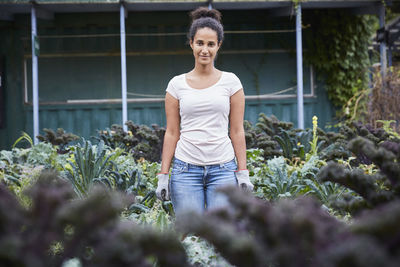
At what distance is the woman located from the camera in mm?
3059

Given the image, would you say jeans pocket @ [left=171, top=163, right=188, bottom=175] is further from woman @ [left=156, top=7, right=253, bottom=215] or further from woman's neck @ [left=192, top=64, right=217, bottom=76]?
woman's neck @ [left=192, top=64, right=217, bottom=76]

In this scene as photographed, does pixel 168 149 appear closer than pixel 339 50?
Yes

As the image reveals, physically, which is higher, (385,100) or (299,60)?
(299,60)

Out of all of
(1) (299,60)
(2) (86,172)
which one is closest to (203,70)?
(2) (86,172)

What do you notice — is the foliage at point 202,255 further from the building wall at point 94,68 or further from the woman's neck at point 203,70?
the building wall at point 94,68

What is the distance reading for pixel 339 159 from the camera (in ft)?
16.4

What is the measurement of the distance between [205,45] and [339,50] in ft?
28.8

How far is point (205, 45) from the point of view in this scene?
3.13 metres

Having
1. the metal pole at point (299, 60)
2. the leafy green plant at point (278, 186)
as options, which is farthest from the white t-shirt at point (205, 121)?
the metal pole at point (299, 60)

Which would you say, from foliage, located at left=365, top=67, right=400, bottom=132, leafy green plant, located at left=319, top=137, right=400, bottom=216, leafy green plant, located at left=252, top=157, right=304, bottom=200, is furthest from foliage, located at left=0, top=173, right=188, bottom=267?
foliage, located at left=365, top=67, right=400, bottom=132

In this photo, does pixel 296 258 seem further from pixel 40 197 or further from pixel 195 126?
pixel 195 126

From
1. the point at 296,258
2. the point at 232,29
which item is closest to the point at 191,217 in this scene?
the point at 296,258

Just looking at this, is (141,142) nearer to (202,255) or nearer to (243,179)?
(243,179)

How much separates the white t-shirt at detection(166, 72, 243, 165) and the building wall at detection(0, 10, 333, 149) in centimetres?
764
